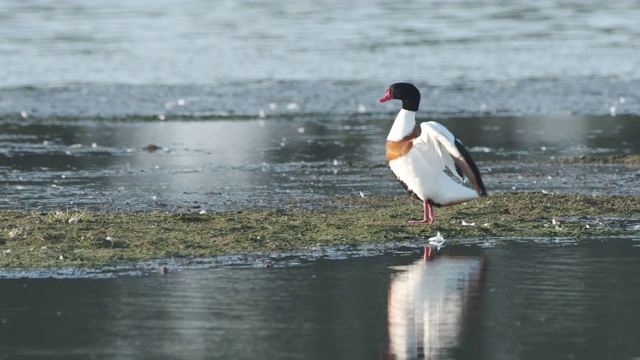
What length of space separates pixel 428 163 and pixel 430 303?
3.57 m

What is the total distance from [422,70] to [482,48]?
542 centimetres

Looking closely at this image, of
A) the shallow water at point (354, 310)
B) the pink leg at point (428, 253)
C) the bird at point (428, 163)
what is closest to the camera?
the shallow water at point (354, 310)

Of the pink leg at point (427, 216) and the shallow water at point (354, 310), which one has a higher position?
the shallow water at point (354, 310)

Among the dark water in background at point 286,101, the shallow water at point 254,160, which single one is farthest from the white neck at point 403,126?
the dark water in background at point 286,101

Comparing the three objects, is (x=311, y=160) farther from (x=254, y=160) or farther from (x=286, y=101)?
(x=286, y=101)

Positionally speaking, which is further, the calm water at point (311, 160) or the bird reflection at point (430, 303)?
the calm water at point (311, 160)

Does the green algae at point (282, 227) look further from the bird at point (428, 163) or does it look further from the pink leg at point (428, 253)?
the pink leg at point (428, 253)

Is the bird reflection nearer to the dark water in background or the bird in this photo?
the bird

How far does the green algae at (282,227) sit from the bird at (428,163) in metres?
0.24

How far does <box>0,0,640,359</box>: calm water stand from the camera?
8680 millimetres

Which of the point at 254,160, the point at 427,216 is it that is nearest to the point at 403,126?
the point at 427,216

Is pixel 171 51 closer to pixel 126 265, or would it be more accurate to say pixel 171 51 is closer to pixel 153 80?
pixel 153 80

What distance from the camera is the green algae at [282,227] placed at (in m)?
11.4

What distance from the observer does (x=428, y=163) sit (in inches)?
504
